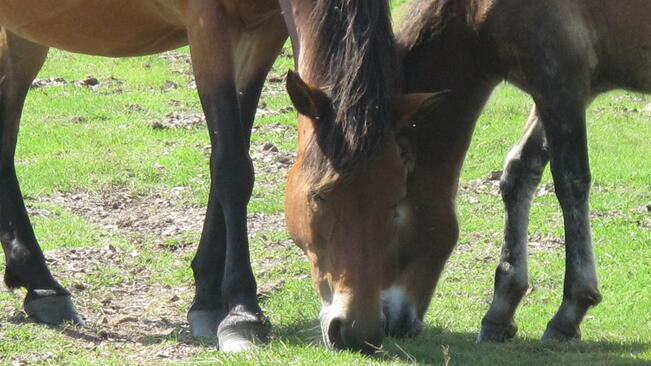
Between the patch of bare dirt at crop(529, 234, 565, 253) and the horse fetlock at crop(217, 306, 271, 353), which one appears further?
the patch of bare dirt at crop(529, 234, 565, 253)

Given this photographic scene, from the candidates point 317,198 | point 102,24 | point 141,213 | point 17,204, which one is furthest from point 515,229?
point 141,213

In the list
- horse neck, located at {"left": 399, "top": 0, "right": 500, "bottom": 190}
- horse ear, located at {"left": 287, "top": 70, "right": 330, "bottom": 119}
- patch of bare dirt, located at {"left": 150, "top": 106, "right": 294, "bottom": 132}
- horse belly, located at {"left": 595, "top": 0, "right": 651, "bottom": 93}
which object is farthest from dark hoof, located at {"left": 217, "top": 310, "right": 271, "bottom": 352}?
patch of bare dirt, located at {"left": 150, "top": 106, "right": 294, "bottom": 132}

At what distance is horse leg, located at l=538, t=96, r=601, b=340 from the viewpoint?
5.83m

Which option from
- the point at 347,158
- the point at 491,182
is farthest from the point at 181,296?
the point at 491,182

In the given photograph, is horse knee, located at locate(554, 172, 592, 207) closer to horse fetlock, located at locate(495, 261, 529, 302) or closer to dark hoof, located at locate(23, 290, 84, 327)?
horse fetlock, located at locate(495, 261, 529, 302)

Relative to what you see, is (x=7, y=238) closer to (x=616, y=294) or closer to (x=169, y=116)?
(x=616, y=294)

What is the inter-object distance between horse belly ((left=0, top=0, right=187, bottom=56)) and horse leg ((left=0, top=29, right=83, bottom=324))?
0.25 m

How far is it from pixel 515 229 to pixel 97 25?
8.05 ft

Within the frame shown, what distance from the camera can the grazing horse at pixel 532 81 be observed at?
583 cm

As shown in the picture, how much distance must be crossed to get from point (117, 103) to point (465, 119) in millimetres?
6917

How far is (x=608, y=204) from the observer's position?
9188 mm

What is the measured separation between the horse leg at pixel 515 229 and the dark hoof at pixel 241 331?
47.2 inches

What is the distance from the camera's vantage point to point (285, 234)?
27.2 ft

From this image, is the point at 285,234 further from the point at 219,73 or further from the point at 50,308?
the point at 219,73
